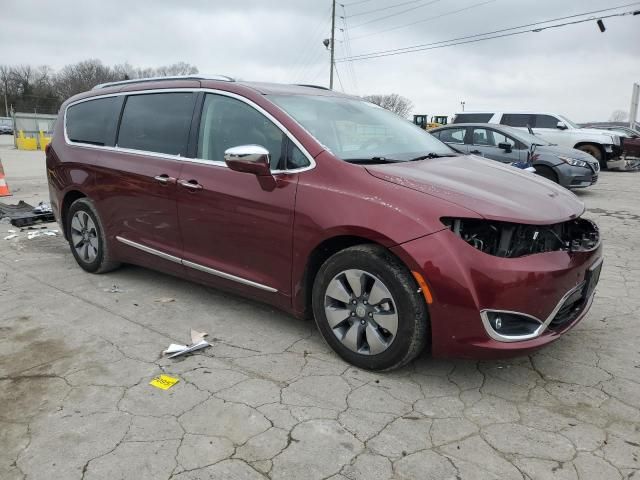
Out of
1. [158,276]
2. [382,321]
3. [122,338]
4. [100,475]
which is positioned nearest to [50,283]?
[158,276]

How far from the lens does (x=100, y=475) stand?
221 centimetres

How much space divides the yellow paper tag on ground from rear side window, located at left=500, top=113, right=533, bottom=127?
48.2ft

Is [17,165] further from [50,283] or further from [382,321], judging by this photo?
[382,321]

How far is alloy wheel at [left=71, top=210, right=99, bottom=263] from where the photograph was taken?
190 inches

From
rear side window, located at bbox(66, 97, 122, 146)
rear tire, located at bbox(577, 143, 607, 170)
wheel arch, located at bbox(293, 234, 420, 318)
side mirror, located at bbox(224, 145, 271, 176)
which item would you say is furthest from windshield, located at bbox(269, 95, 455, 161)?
rear tire, located at bbox(577, 143, 607, 170)

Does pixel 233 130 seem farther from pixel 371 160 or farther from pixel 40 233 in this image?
pixel 40 233

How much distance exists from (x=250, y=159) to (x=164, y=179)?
1054 millimetres

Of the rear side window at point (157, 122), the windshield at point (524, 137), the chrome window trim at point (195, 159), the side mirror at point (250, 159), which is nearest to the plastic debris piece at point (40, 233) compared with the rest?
the chrome window trim at point (195, 159)

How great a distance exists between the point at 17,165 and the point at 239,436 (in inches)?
718

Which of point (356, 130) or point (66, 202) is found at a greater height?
point (356, 130)

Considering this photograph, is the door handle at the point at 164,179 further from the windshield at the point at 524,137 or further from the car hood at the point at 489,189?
the windshield at the point at 524,137

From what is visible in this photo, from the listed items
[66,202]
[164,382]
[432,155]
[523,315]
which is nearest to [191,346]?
[164,382]

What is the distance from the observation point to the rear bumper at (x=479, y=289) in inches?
103

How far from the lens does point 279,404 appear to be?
2.75m
